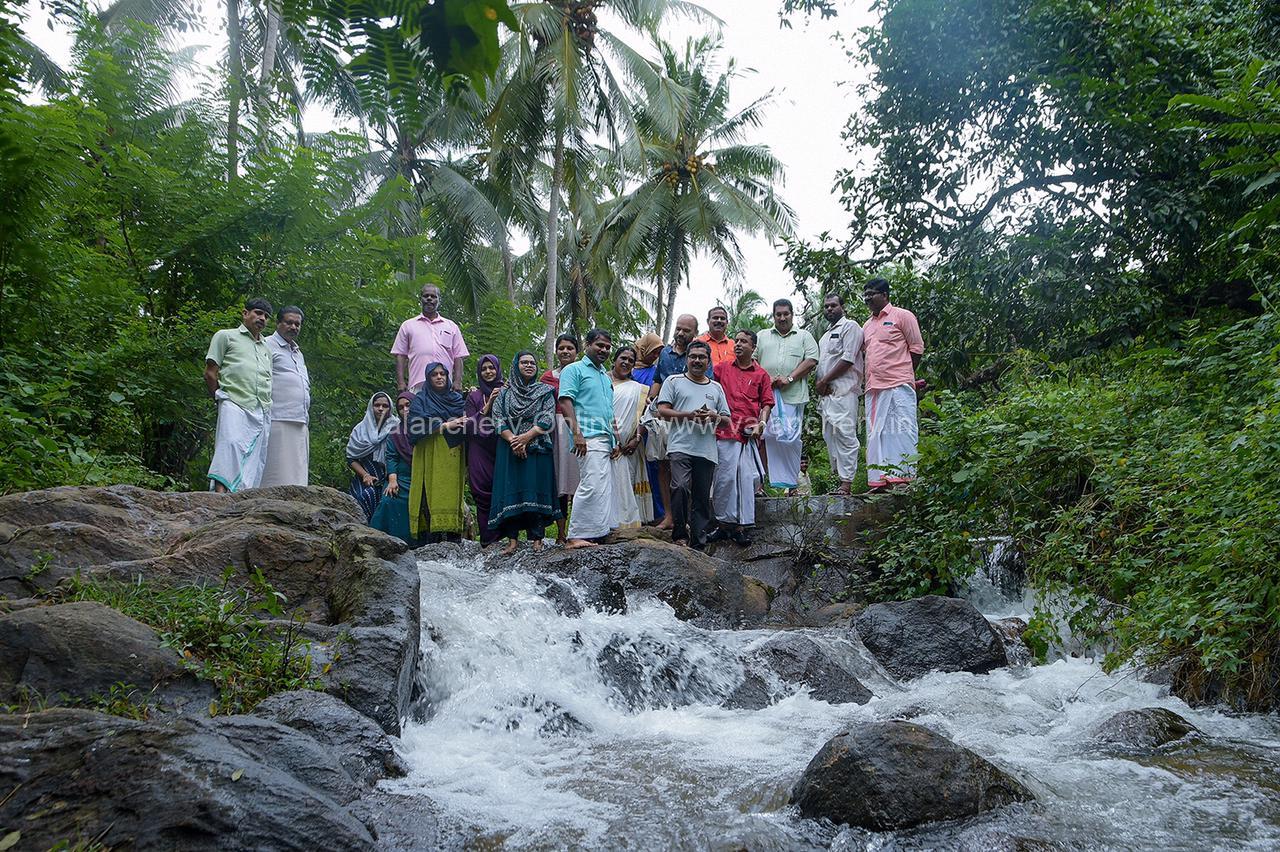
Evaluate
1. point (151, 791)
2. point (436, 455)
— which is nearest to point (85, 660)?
point (151, 791)

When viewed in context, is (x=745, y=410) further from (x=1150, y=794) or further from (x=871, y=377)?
(x=1150, y=794)

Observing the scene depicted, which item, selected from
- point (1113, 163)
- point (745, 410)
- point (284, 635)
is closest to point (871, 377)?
point (745, 410)

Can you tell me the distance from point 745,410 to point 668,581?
2.14 meters

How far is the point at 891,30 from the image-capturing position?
32.3 ft

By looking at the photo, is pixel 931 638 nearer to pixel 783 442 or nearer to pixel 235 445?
pixel 783 442

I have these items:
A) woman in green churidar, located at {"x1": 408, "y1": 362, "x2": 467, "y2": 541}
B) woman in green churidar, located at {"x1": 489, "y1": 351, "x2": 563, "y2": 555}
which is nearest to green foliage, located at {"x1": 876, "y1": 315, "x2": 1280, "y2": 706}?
woman in green churidar, located at {"x1": 489, "y1": 351, "x2": 563, "y2": 555}

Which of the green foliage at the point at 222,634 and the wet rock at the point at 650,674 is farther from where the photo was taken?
the wet rock at the point at 650,674

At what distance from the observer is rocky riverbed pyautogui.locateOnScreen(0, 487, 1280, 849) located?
3.23 meters

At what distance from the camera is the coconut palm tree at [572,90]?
18.0 metres

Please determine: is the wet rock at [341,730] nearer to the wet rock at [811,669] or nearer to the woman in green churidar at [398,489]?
the wet rock at [811,669]

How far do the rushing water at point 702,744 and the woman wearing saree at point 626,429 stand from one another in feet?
5.91

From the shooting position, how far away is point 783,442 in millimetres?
10023

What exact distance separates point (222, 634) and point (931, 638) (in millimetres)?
4859

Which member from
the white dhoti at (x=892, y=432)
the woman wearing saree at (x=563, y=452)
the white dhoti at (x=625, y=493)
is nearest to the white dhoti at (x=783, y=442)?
the white dhoti at (x=892, y=432)
